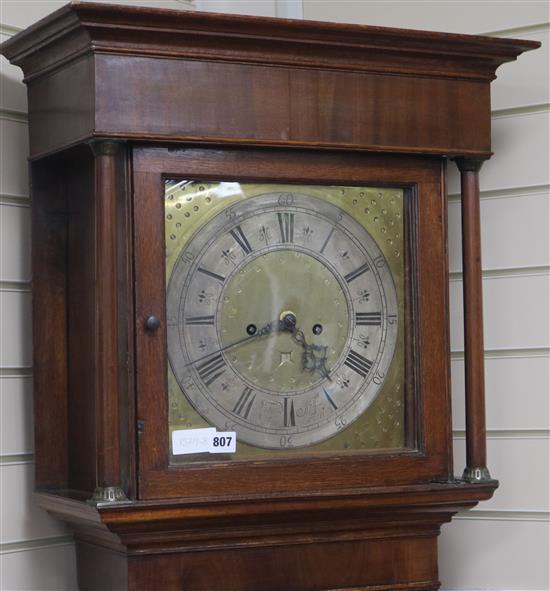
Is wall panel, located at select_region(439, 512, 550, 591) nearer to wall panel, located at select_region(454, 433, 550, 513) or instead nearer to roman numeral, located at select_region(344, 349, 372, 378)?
wall panel, located at select_region(454, 433, 550, 513)

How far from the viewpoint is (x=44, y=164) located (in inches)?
71.8

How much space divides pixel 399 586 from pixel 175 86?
0.88 m

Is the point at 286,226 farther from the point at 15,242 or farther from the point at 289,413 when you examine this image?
the point at 15,242

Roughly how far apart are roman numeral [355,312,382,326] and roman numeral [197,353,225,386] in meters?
0.23

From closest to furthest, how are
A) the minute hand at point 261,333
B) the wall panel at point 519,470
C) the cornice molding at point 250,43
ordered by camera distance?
1. the cornice molding at point 250,43
2. the minute hand at point 261,333
3. the wall panel at point 519,470

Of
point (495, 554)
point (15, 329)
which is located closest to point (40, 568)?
point (15, 329)

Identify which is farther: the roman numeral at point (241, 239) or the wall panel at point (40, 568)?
the wall panel at point (40, 568)

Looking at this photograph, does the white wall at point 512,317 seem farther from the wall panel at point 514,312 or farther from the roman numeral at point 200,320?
the roman numeral at point 200,320

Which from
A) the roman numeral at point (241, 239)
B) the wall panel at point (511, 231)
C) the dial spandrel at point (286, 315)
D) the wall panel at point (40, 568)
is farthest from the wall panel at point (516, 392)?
the wall panel at point (40, 568)

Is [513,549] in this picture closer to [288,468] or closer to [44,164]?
[288,468]

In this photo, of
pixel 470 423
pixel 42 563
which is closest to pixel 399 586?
pixel 470 423

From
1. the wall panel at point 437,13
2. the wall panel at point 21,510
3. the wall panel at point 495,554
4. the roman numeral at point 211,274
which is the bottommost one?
the wall panel at point 495,554

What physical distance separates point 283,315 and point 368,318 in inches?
5.8

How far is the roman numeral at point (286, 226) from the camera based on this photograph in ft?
5.66
